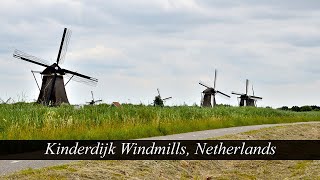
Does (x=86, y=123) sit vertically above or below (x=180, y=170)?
above

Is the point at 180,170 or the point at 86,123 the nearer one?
the point at 180,170

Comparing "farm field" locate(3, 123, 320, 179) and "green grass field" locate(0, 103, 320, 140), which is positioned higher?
"green grass field" locate(0, 103, 320, 140)

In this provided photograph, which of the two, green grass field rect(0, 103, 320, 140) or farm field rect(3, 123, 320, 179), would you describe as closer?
farm field rect(3, 123, 320, 179)

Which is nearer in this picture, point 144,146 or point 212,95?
point 144,146

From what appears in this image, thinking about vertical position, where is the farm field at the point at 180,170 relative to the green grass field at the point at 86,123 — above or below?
below

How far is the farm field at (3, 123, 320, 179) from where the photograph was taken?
512 inches

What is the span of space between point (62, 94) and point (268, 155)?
3488cm

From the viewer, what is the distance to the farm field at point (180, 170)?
42.7 feet

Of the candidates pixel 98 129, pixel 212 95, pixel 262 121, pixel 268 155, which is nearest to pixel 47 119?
pixel 98 129

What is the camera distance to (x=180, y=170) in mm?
16312

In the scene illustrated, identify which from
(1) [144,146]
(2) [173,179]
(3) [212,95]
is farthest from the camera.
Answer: (3) [212,95]

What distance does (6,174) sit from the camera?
40.8 feet

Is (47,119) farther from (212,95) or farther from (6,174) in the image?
(212,95)

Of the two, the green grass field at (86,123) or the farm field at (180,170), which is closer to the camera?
the farm field at (180,170)
